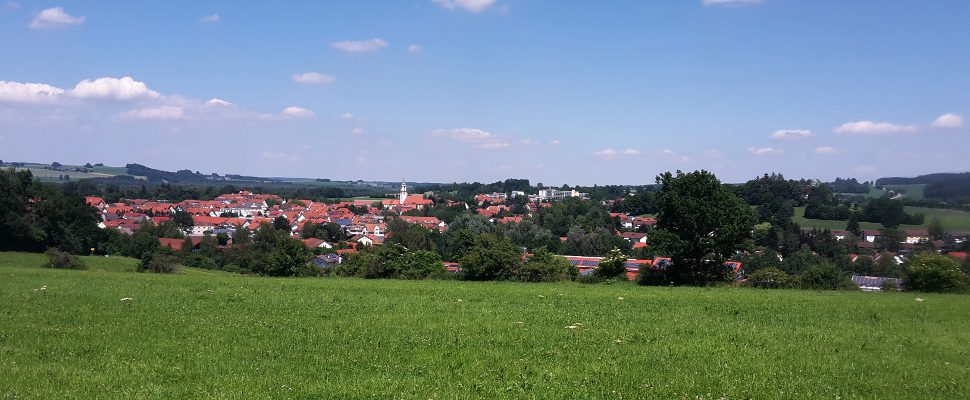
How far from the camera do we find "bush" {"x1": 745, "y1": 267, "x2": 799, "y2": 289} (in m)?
33.5

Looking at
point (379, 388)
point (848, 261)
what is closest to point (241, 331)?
point (379, 388)

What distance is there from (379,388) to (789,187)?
115605 mm

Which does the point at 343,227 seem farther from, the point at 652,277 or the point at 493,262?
the point at 652,277

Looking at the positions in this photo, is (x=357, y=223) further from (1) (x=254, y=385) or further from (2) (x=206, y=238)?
(1) (x=254, y=385)

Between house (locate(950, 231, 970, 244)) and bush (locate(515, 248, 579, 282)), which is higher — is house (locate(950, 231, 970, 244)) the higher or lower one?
the higher one

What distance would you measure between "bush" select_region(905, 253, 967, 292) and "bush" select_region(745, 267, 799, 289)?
5.31 meters

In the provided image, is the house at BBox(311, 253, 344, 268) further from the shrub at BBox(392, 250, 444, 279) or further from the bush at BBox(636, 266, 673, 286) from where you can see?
the bush at BBox(636, 266, 673, 286)

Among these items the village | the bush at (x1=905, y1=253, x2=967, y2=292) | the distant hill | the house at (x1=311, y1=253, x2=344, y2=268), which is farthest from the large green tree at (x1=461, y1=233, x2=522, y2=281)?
the house at (x1=311, y1=253, x2=344, y2=268)

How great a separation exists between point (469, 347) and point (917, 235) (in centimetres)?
4802

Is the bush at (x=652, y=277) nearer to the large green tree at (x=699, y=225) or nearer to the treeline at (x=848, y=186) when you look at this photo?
the large green tree at (x=699, y=225)

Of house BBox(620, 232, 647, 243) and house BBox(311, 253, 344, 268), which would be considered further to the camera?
house BBox(620, 232, 647, 243)

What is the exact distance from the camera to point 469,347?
13.7 meters

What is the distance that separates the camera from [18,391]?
993cm

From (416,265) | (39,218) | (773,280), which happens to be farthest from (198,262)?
(773,280)
